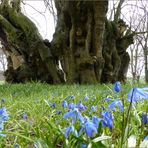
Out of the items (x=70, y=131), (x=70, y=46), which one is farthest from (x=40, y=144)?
(x=70, y=46)

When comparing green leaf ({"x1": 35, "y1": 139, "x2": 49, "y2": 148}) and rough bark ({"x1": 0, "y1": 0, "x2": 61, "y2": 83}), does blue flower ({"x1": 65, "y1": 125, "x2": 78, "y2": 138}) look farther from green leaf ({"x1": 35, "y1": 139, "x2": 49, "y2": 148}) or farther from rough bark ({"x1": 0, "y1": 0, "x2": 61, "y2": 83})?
rough bark ({"x1": 0, "y1": 0, "x2": 61, "y2": 83})

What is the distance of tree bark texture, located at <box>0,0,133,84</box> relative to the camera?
39.3 feet

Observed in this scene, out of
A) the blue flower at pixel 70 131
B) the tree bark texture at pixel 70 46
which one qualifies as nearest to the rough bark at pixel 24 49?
the tree bark texture at pixel 70 46

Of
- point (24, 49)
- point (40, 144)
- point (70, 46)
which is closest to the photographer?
point (40, 144)

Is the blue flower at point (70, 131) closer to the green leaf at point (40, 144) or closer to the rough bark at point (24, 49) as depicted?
the green leaf at point (40, 144)

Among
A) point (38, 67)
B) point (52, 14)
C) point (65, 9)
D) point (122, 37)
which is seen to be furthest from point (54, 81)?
point (52, 14)

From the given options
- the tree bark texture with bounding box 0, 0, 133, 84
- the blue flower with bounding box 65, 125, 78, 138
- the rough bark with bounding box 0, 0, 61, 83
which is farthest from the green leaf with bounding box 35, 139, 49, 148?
the rough bark with bounding box 0, 0, 61, 83

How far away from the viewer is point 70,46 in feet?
40.7

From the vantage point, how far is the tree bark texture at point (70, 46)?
39.3ft

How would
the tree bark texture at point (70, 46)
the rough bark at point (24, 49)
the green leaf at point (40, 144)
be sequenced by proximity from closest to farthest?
the green leaf at point (40, 144) < the tree bark texture at point (70, 46) < the rough bark at point (24, 49)

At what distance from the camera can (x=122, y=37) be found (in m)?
15.0

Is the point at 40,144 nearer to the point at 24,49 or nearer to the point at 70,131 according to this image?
the point at 70,131

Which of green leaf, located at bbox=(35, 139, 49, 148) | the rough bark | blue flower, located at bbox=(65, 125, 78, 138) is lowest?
green leaf, located at bbox=(35, 139, 49, 148)

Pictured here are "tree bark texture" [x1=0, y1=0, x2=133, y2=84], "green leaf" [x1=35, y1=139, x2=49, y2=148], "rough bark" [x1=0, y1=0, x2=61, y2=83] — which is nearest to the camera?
"green leaf" [x1=35, y1=139, x2=49, y2=148]
